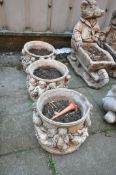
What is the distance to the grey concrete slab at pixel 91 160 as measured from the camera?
2677 mm

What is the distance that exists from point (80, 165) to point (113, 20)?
3.05 meters

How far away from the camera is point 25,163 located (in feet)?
8.75

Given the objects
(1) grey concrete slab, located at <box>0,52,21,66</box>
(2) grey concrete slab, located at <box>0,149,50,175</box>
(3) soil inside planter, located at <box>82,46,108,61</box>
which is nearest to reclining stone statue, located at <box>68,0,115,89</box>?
(3) soil inside planter, located at <box>82,46,108,61</box>

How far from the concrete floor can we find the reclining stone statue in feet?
1.85

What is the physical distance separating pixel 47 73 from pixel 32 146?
1335 mm

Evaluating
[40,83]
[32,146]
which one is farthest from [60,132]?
[40,83]

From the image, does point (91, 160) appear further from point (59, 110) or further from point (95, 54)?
point (95, 54)

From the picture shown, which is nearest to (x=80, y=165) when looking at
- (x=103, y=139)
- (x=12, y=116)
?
(x=103, y=139)

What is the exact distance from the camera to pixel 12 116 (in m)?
3.25

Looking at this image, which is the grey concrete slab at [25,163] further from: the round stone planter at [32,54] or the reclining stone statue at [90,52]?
the reclining stone statue at [90,52]

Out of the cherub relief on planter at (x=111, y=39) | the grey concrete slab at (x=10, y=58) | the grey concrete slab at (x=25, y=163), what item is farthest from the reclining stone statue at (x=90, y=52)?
the grey concrete slab at (x=25, y=163)

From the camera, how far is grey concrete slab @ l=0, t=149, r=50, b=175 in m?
2.57

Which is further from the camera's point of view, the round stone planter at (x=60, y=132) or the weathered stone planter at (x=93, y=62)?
the weathered stone planter at (x=93, y=62)

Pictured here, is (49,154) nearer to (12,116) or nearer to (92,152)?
(92,152)
